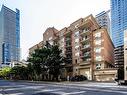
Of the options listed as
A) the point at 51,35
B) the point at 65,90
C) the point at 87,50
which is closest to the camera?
the point at 65,90

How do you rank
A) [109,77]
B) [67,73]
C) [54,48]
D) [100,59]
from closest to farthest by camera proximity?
[109,77], [100,59], [54,48], [67,73]

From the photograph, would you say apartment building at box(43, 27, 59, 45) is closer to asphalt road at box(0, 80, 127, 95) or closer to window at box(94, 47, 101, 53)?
window at box(94, 47, 101, 53)

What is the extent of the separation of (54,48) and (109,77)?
23.4m

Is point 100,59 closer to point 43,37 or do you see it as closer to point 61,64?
point 61,64

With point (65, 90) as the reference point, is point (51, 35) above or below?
above

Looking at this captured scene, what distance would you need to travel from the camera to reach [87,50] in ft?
343

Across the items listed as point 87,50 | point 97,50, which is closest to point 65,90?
point 97,50

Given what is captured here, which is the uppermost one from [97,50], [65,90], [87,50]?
[87,50]

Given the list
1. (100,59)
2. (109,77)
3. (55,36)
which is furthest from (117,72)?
(55,36)

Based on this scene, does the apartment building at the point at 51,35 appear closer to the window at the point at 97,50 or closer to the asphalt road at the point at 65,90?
the window at the point at 97,50

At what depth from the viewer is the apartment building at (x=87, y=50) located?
322 feet

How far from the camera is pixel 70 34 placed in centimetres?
11675

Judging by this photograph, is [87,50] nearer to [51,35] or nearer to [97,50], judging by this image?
[97,50]

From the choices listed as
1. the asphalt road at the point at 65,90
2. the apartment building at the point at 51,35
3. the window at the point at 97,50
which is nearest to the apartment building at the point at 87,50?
the window at the point at 97,50
